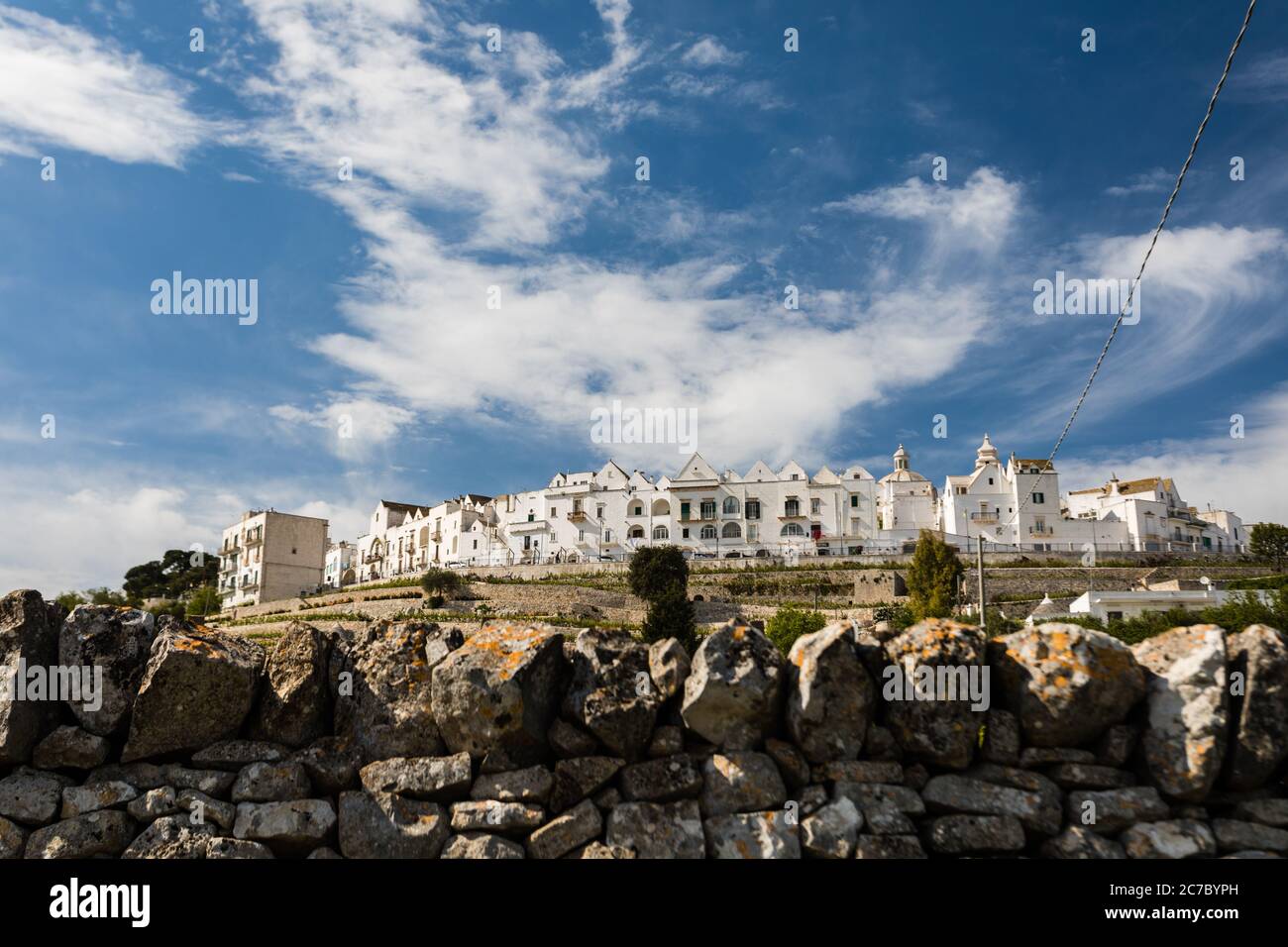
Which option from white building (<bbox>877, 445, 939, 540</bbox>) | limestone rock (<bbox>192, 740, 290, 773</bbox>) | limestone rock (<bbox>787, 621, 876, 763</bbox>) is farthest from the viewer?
white building (<bbox>877, 445, 939, 540</bbox>)

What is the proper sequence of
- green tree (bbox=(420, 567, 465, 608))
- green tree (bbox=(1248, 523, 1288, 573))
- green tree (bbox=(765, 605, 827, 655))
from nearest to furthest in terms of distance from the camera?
green tree (bbox=(765, 605, 827, 655)) → green tree (bbox=(420, 567, 465, 608)) → green tree (bbox=(1248, 523, 1288, 573))

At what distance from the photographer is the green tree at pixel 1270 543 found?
74188 mm

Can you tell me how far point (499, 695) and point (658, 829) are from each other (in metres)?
1.33

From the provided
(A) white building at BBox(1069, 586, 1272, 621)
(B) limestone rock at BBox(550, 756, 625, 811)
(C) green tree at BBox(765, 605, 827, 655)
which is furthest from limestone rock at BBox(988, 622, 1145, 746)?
(A) white building at BBox(1069, 586, 1272, 621)

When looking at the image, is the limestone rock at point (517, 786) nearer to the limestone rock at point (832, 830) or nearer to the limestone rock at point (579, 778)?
the limestone rock at point (579, 778)

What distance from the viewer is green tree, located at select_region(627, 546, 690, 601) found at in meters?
64.6

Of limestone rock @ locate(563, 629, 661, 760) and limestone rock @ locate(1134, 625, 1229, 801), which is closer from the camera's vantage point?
limestone rock @ locate(1134, 625, 1229, 801)

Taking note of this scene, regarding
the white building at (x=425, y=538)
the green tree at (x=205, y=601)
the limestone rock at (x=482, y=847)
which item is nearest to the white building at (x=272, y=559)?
the green tree at (x=205, y=601)

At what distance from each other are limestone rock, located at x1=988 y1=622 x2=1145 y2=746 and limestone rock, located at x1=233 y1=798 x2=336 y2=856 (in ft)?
15.1

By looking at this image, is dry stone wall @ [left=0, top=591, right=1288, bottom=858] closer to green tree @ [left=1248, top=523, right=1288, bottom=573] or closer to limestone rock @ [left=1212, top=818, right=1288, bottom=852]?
limestone rock @ [left=1212, top=818, right=1288, bottom=852]

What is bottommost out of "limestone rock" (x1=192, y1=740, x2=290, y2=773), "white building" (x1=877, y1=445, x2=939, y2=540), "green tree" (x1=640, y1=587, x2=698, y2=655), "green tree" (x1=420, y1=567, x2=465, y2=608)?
"green tree" (x1=640, y1=587, x2=698, y2=655)

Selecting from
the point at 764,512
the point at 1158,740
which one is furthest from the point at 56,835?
the point at 764,512

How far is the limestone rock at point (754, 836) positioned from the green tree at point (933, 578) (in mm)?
48649

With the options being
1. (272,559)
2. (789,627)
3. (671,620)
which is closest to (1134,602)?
(789,627)
